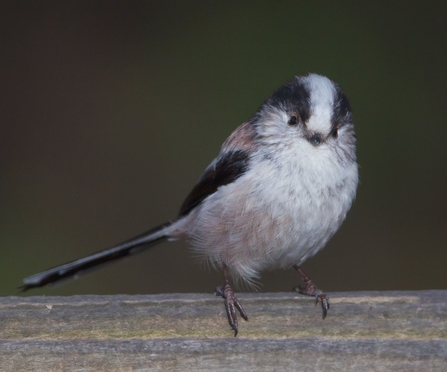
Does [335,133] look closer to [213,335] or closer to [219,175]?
[219,175]

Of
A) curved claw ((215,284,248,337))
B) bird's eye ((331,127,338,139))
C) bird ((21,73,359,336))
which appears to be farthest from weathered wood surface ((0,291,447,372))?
bird's eye ((331,127,338,139))

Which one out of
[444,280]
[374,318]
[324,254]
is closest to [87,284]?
[324,254]

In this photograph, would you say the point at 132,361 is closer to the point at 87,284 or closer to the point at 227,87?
the point at 87,284

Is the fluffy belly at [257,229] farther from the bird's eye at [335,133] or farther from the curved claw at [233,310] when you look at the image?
the curved claw at [233,310]

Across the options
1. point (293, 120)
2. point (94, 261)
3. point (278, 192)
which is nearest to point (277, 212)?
point (278, 192)

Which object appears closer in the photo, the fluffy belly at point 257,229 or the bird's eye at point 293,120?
the fluffy belly at point 257,229

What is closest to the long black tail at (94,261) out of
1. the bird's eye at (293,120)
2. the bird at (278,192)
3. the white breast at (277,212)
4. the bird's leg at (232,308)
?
the bird at (278,192)

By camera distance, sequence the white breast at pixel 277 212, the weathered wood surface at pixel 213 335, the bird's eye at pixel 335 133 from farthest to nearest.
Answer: the bird's eye at pixel 335 133, the white breast at pixel 277 212, the weathered wood surface at pixel 213 335

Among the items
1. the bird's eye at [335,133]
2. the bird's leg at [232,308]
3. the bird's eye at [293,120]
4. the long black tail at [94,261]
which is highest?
the bird's eye at [293,120]
